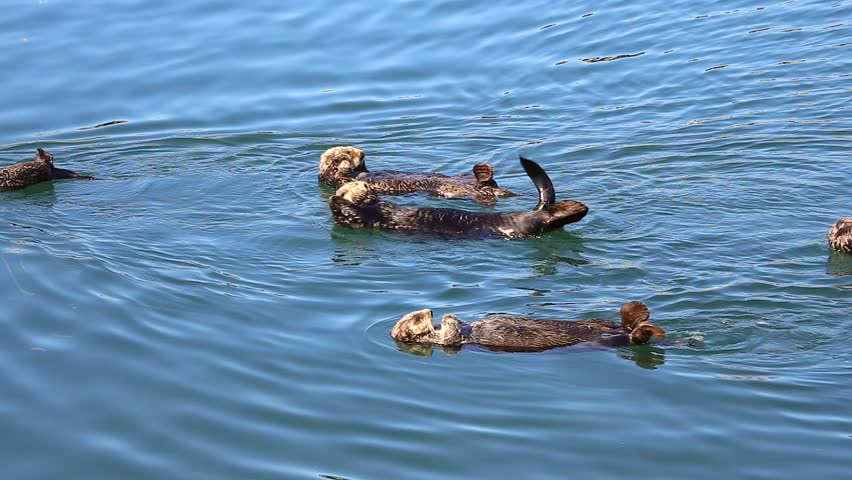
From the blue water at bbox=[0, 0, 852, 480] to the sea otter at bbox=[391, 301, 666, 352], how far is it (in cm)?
11

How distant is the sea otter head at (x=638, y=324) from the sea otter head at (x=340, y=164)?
4.82m

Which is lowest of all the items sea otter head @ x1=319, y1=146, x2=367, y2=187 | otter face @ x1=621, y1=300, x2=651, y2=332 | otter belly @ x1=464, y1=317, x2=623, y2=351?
otter belly @ x1=464, y1=317, x2=623, y2=351

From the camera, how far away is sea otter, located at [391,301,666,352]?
7.66m

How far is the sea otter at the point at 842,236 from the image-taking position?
9.26 meters

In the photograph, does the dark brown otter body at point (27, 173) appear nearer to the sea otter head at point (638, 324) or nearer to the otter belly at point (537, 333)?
the otter belly at point (537, 333)

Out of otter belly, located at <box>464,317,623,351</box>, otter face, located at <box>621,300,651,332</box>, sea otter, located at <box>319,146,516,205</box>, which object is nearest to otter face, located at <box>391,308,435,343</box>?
otter belly, located at <box>464,317,623,351</box>

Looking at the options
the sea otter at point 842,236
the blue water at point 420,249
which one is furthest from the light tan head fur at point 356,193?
the sea otter at point 842,236

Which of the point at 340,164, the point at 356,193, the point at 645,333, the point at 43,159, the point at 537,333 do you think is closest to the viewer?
the point at 645,333

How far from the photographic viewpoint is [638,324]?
7586mm

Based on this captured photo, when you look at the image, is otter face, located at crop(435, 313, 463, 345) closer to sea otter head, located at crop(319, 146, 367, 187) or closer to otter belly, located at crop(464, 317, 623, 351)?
otter belly, located at crop(464, 317, 623, 351)

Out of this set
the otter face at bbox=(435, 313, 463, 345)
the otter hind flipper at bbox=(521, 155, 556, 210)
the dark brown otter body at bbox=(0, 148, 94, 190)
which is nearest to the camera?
the otter face at bbox=(435, 313, 463, 345)

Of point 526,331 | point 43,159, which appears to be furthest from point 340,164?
point 526,331

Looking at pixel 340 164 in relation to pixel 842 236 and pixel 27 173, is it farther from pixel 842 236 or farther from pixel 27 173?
pixel 842 236

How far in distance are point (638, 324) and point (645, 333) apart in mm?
92
